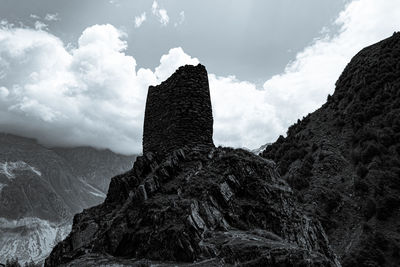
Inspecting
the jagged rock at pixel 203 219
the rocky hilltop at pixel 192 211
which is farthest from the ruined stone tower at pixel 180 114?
the jagged rock at pixel 203 219

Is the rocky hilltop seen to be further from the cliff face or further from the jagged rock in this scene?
the cliff face

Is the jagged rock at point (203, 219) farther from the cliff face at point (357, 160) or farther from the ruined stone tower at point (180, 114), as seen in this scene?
the cliff face at point (357, 160)

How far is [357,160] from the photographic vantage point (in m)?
33.0

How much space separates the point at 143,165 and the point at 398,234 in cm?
1798

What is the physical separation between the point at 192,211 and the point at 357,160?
2478cm

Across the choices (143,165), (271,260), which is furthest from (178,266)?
(143,165)

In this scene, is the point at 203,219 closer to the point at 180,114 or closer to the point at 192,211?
the point at 192,211

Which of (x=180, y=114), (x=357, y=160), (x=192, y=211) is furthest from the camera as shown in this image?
(x=357, y=160)

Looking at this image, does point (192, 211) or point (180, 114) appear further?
point (180, 114)

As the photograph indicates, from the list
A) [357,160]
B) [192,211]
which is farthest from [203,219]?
[357,160]

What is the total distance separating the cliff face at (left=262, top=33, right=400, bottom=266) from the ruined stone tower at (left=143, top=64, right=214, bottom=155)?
13.5m

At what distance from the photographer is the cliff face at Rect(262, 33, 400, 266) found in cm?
2481

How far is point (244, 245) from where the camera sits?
36.7 ft

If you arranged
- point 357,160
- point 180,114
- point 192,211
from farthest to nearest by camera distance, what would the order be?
point 357,160 → point 180,114 → point 192,211
